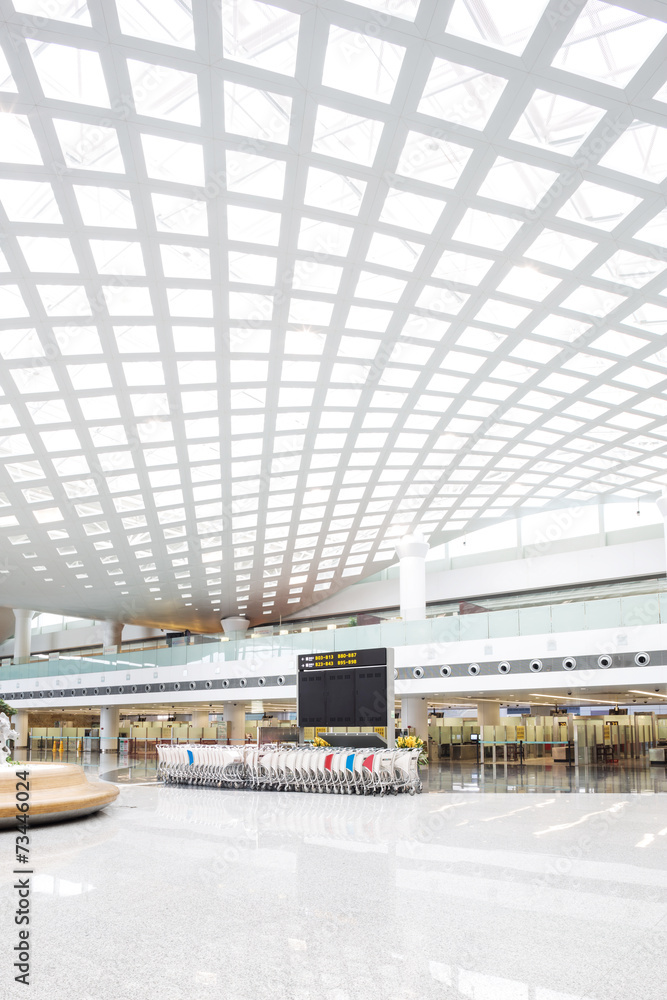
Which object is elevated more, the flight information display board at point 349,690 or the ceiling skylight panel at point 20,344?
the ceiling skylight panel at point 20,344

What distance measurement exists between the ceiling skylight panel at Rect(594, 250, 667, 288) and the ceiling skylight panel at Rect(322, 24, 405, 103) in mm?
7800

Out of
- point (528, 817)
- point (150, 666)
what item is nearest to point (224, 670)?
point (150, 666)

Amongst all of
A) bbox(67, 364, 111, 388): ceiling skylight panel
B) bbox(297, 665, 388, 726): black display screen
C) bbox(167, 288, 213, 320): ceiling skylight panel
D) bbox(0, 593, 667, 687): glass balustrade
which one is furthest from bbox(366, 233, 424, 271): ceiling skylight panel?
bbox(0, 593, 667, 687): glass balustrade

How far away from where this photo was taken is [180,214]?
15219 mm

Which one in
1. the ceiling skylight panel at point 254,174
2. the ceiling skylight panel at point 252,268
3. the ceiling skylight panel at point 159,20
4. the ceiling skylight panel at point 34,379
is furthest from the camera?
the ceiling skylight panel at point 34,379

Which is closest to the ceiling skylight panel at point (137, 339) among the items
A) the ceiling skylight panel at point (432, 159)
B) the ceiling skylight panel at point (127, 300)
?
the ceiling skylight panel at point (127, 300)

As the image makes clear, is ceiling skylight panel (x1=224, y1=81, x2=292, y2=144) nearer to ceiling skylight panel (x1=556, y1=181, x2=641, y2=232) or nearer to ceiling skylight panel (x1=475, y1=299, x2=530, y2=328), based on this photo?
ceiling skylight panel (x1=556, y1=181, x2=641, y2=232)

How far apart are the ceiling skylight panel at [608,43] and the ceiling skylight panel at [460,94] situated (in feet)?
3.58

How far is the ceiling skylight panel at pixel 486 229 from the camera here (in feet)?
52.1

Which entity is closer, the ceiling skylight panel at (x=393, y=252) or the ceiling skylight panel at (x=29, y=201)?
the ceiling skylight panel at (x=29, y=201)

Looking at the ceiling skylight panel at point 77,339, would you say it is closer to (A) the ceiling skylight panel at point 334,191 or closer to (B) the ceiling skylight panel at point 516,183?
(A) the ceiling skylight panel at point 334,191

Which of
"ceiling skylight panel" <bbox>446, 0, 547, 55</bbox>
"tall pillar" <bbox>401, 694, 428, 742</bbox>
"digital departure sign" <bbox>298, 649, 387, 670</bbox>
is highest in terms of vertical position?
"ceiling skylight panel" <bbox>446, 0, 547, 55</bbox>

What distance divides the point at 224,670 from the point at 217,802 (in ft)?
70.3

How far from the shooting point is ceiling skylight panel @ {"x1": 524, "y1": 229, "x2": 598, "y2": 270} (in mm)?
16656
